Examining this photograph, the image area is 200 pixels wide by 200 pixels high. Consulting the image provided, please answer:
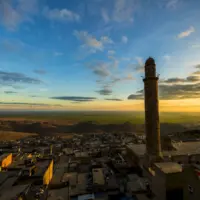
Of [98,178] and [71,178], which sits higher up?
[98,178]

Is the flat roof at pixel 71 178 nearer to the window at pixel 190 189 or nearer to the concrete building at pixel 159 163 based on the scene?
the concrete building at pixel 159 163

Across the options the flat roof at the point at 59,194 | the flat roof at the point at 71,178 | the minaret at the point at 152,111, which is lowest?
the flat roof at the point at 71,178

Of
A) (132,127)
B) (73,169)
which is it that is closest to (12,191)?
(73,169)

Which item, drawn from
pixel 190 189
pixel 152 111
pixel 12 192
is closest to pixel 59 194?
pixel 12 192

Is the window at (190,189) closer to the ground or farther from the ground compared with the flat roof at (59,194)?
farther from the ground

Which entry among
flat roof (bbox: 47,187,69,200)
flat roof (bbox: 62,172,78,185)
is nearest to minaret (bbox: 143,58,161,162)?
flat roof (bbox: 62,172,78,185)

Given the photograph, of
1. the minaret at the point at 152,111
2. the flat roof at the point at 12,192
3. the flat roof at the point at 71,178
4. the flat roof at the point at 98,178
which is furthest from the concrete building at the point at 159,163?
the flat roof at the point at 12,192

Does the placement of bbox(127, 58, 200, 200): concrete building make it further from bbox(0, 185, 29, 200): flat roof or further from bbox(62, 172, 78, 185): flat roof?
bbox(0, 185, 29, 200): flat roof

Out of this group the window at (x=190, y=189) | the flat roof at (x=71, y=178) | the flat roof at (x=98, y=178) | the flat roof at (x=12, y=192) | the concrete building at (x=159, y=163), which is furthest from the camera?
the flat roof at (x=71, y=178)

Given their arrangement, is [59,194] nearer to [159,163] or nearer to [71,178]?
[71,178]

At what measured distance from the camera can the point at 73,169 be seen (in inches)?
894

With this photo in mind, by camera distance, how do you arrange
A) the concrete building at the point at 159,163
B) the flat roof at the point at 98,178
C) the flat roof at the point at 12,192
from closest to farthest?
the concrete building at the point at 159,163, the flat roof at the point at 12,192, the flat roof at the point at 98,178

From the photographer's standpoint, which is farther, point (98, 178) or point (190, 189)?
point (98, 178)

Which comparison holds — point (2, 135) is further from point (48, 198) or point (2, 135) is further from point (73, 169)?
point (48, 198)
